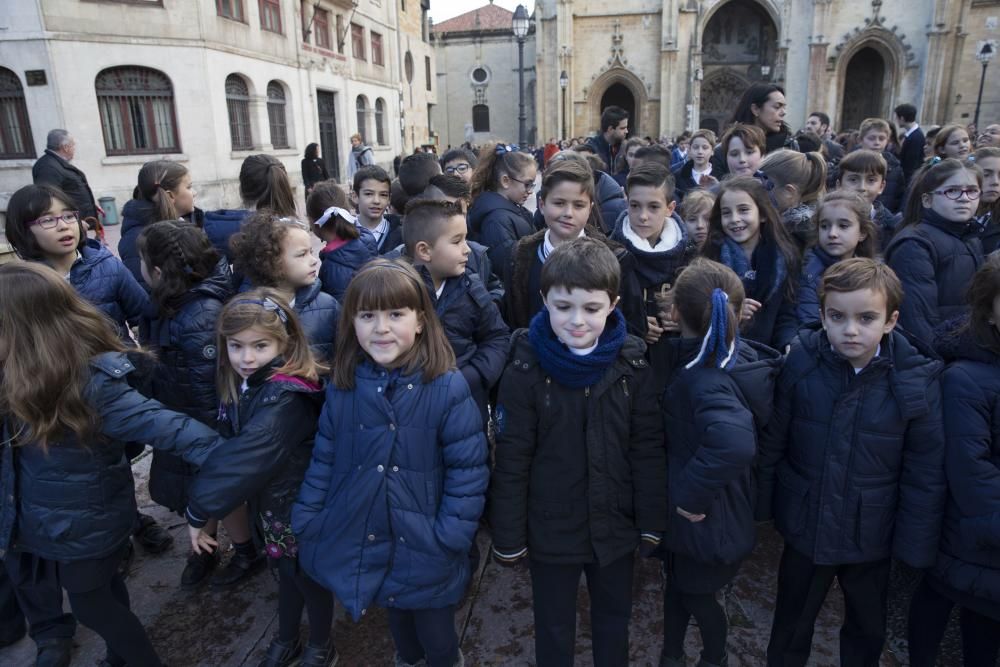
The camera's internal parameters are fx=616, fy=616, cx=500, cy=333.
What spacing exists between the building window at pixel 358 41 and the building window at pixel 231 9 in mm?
7734

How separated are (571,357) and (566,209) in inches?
42.8

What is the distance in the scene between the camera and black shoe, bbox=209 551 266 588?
3.09 meters

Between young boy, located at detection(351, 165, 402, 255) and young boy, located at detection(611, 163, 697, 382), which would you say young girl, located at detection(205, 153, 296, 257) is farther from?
young boy, located at detection(611, 163, 697, 382)

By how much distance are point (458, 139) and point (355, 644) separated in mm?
39669

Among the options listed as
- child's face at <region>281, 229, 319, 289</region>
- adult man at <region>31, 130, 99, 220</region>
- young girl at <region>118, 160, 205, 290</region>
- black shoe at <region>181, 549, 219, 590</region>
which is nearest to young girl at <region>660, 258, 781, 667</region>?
child's face at <region>281, 229, 319, 289</region>

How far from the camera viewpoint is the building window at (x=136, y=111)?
49.6 feet

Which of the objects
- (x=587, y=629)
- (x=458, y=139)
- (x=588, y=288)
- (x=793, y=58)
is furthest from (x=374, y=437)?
(x=458, y=139)

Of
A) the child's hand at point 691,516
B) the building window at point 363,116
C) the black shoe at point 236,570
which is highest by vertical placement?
the building window at point 363,116

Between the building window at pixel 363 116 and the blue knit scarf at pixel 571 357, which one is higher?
the building window at pixel 363 116

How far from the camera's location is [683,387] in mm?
2164

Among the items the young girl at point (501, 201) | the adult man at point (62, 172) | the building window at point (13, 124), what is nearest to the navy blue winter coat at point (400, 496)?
the young girl at point (501, 201)

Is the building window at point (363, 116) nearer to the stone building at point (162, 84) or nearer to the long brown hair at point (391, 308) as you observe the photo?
the stone building at point (162, 84)

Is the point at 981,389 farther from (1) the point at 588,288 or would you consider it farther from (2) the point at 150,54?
(2) the point at 150,54

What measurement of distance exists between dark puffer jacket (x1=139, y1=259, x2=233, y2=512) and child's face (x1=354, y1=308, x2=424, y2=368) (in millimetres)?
980
